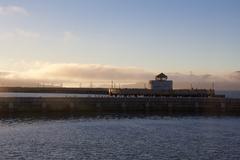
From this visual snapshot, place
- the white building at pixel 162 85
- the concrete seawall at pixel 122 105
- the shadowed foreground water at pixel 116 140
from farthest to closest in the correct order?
1. the white building at pixel 162 85
2. the concrete seawall at pixel 122 105
3. the shadowed foreground water at pixel 116 140

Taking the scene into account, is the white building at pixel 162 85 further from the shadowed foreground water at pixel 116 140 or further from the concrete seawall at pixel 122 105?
the shadowed foreground water at pixel 116 140

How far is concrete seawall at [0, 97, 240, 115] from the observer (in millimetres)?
91938

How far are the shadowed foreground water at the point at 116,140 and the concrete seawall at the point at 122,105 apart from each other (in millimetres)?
18206

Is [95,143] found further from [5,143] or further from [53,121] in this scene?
[53,121]

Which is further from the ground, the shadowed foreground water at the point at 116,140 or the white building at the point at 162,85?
the white building at the point at 162,85

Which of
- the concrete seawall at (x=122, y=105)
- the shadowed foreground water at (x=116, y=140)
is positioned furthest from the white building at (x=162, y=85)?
the shadowed foreground water at (x=116, y=140)

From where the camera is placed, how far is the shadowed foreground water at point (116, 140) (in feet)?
142

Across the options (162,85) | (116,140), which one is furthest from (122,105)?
(116,140)

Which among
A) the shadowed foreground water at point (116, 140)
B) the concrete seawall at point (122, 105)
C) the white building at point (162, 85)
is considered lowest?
the shadowed foreground water at point (116, 140)

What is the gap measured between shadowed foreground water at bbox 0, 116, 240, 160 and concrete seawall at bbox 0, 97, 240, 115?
18206mm

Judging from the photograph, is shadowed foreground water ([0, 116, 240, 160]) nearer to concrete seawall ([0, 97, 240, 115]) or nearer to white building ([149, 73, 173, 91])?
concrete seawall ([0, 97, 240, 115])

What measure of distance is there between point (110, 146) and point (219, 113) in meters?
55.2

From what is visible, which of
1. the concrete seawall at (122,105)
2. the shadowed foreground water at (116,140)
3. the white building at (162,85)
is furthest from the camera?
the white building at (162,85)

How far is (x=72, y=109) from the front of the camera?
94.4 metres
